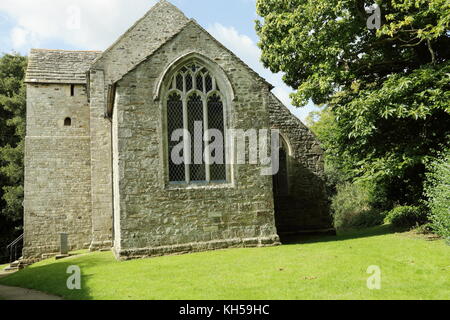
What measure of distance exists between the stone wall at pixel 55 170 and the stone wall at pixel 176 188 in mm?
7336

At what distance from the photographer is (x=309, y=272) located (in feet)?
26.5

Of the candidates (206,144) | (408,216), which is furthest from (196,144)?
(408,216)

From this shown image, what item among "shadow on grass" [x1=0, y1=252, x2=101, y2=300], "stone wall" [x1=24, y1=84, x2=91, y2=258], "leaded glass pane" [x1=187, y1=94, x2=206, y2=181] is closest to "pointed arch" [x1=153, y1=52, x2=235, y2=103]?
"leaded glass pane" [x1=187, y1=94, x2=206, y2=181]

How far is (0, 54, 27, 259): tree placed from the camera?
1101 inches

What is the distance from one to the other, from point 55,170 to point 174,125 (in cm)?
906

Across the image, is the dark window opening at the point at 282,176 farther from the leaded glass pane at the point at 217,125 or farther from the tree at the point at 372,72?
the leaded glass pane at the point at 217,125


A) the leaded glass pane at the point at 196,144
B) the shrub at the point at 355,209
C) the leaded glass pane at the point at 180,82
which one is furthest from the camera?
the shrub at the point at 355,209

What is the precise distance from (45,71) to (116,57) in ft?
14.6

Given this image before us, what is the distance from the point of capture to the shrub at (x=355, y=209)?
2079cm

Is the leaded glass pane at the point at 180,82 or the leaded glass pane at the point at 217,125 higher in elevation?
the leaded glass pane at the point at 180,82

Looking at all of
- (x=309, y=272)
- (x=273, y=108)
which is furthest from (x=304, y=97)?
(x=309, y=272)

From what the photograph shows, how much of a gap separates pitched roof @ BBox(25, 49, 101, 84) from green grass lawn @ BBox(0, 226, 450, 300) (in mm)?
10709

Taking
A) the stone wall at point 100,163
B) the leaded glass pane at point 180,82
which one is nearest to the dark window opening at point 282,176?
the leaded glass pane at point 180,82

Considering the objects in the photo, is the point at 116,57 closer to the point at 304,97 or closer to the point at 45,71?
the point at 45,71
